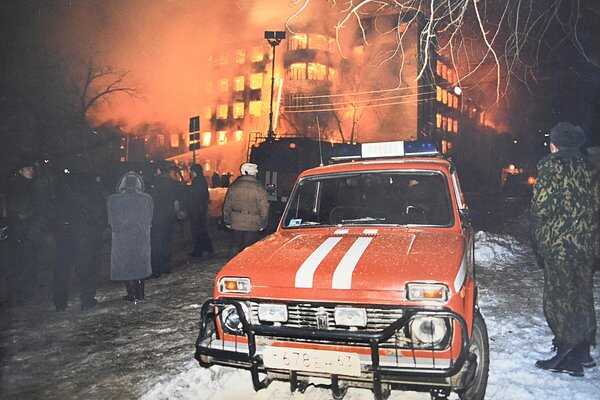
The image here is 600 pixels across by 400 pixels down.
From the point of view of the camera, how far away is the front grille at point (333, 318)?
2977 mm

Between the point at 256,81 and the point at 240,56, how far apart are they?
218 inches

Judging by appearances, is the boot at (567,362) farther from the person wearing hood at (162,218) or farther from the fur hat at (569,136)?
the person wearing hood at (162,218)

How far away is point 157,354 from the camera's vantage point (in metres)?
4.63

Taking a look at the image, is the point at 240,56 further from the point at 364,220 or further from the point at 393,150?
the point at 364,220

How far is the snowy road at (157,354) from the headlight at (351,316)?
1021 mm

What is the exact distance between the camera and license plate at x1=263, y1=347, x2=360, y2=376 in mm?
2807

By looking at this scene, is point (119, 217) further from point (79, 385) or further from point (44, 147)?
point (44, 147)

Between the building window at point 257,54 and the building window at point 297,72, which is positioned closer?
the building window at point 297,72

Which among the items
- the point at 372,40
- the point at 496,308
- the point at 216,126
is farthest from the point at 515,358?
the point at 216,126

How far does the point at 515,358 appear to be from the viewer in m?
4.32

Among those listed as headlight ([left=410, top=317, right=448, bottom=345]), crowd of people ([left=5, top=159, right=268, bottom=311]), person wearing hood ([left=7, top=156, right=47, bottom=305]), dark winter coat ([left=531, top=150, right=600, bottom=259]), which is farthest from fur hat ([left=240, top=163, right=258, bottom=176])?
headlight ([left=410, top=317, right=448, bottom=345])

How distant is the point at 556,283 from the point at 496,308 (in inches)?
90.4

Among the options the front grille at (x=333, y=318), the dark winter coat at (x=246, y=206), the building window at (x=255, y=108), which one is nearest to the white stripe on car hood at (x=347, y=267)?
the front grille at (x=333, y=318)

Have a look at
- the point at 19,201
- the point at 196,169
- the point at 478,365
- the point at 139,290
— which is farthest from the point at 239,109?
the point at 478,365
